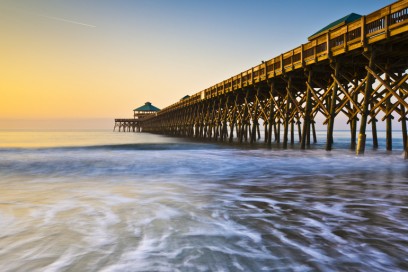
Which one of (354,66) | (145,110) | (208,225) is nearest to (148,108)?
(145,110)

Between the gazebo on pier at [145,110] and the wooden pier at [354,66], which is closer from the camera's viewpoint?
the wooden pier at [354,66]

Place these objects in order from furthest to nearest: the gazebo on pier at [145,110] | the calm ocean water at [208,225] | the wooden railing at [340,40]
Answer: the gazebo on pier at [145,110] < the wooden railing at [340,40] < the calm ocean water at [208,225]

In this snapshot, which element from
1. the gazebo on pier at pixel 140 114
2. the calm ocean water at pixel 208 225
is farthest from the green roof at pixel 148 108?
the calm ocean water at pixel 208 225

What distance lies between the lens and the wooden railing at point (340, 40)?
36.1 ft

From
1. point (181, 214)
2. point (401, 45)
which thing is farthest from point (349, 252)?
point (401, 45)

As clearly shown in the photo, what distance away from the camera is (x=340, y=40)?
14.1 m

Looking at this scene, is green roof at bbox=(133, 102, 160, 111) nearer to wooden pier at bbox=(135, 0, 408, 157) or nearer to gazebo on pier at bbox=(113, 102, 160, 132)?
gazebo on pier at bbox=(113, 102, 160, 132)

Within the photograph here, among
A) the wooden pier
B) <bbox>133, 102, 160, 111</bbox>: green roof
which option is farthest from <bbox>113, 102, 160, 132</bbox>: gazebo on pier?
the wooden pier

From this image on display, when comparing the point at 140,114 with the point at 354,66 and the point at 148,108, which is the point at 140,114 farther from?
the point at 354,66

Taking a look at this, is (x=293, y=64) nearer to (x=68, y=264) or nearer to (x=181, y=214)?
(x=181, y=214)

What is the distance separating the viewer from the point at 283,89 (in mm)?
23891

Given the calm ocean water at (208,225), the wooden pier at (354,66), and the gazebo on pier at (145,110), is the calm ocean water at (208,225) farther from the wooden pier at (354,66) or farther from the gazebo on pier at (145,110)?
the gazebo on pier at (145,110)

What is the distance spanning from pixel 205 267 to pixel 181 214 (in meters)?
2.18

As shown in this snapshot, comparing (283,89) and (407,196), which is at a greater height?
(283,89)
